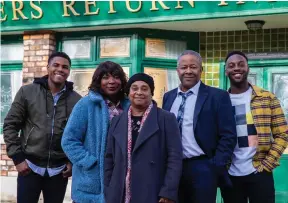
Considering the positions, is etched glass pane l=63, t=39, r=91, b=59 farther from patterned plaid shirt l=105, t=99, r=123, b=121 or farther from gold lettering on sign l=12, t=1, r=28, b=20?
patterned plaid shirt l=105, t=99, r=123, b=121

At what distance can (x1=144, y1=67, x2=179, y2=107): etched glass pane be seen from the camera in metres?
7.50

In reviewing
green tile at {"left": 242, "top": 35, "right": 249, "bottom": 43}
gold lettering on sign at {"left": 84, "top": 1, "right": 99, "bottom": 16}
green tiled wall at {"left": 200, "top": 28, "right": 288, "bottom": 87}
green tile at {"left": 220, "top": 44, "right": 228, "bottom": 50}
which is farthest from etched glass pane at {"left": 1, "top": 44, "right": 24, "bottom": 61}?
green tile at {"left": 242, "top": 35, "right": 249, "bottom": 43}

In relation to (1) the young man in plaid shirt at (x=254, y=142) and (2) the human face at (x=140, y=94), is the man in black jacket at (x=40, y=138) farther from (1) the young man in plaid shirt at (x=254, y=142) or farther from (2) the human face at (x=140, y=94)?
(1) the young man in plaid shirt at (x=254, y=142)

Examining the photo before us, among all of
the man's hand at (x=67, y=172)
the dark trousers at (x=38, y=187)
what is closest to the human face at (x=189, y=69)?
the man's hand at (x=67, y=172)

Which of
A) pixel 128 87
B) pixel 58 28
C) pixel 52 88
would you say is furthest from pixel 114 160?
pixel 58 28

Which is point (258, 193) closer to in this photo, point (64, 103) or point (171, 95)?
point (171, 95)

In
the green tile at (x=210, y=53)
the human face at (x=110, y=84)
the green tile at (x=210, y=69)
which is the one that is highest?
the green tile at (x=210, y=53)

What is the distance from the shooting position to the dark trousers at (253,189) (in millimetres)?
4008

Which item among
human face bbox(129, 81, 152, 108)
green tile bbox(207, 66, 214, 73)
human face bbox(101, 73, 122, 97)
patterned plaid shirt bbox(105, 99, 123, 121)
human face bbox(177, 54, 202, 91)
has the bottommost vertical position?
patterned plaid shirt bbox(105, 99, 123, 121)

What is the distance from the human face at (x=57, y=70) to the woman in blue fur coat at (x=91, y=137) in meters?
0.61

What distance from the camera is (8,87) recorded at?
8.28 meters

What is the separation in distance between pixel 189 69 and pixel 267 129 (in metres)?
0.85

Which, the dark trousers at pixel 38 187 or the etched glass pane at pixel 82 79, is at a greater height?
the etched glass pane at pixel 82 79

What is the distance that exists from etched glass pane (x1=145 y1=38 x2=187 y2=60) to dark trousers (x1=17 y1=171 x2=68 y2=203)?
3.52 m
